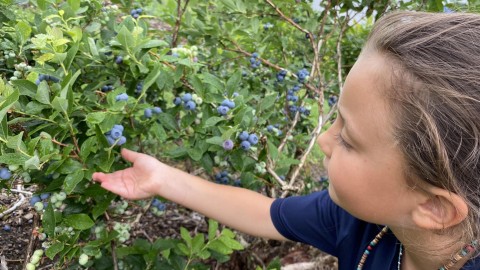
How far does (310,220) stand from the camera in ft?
5.04

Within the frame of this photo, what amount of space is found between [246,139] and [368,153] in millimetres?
416

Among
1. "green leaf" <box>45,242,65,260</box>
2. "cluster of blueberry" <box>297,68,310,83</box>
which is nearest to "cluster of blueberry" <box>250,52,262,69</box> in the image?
"cluster of blueberry" <box>297,68,310,83</box>

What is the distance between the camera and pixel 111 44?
1.40 metres

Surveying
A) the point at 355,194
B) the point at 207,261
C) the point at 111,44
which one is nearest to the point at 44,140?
the point at 111,44

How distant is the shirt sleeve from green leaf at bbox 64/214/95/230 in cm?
54

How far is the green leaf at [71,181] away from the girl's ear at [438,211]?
78 cm

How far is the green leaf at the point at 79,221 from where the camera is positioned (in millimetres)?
1354

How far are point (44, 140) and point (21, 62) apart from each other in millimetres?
403

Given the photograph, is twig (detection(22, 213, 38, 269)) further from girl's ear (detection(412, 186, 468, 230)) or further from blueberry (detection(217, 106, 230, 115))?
girl's ear (detection(412, 186, 468, 230))

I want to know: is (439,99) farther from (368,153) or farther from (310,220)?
(310,220)

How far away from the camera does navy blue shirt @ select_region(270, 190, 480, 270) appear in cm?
141

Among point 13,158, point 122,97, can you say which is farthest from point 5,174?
point 122,97

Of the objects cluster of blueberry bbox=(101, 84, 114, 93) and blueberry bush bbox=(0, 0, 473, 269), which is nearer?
blueberry bush bbox=(0, 0, 473, 269)

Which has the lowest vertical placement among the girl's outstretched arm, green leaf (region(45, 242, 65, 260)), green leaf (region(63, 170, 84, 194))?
green leaf (region(45, 242, 65, 260))
